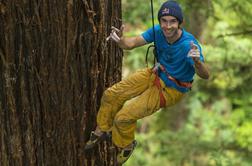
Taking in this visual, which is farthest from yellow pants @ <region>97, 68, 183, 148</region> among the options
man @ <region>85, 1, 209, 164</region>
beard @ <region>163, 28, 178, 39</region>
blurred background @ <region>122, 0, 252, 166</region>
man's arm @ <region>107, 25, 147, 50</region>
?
blurred background @ <region>122, 0, 252, 166</region>

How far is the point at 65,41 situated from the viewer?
3150 millimetres

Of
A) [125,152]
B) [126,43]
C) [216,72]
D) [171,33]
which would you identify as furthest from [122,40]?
[216,72]

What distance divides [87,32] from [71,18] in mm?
155

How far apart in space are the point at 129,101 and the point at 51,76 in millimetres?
570

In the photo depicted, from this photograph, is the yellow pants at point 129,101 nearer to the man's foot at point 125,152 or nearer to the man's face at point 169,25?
the man's foot at point 125,152

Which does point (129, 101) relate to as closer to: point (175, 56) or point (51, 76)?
point (175, 56)

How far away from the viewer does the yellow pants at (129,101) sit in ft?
10.9

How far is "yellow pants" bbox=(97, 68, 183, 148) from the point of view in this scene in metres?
3.33

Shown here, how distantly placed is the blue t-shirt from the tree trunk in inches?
13.3

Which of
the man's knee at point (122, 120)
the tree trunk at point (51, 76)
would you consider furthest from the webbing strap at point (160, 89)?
the tree trunk at point (51, 76)

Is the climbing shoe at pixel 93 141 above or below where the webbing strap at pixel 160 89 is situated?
below

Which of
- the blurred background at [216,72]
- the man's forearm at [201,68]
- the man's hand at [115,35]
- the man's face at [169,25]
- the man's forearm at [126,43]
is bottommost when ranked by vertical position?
the blurred background at [216,72]

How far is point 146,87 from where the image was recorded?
3.41 meters

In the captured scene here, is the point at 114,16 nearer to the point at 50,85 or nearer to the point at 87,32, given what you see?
the point at 87,32
